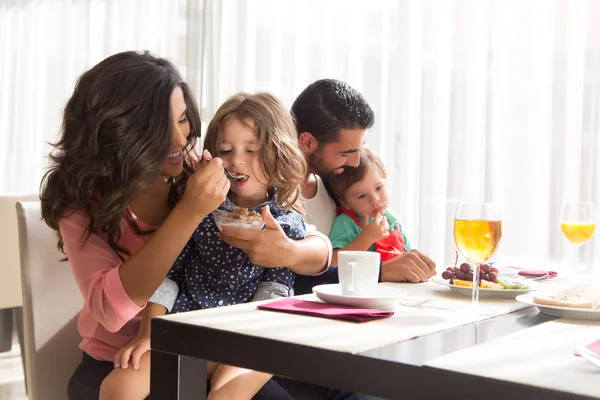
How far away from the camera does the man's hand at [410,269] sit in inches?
67.1

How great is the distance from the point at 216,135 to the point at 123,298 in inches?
23.2

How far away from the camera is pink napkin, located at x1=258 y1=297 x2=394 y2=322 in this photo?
3.78ft

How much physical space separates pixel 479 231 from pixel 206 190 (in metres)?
0.65

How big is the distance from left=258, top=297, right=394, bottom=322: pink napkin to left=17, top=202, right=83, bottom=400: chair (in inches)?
26.0

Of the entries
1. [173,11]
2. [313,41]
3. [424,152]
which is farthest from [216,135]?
[173,11]

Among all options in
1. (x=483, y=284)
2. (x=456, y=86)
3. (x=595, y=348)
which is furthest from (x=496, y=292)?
(x=456, y=86)

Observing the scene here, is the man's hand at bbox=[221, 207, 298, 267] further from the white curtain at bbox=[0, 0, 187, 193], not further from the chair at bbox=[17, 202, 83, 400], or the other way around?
the white curtain at bbox=[0, 0, 187, 193]

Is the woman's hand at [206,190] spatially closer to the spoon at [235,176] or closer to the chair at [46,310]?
the spoon at [235,176]

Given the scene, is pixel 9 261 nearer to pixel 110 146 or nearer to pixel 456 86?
pixel 110 146

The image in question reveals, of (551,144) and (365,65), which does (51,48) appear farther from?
(551,144)

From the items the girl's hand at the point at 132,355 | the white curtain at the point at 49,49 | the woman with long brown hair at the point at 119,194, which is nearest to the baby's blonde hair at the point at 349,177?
the woman with long brown hair at the point at 119,194

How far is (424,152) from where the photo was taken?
340 cm

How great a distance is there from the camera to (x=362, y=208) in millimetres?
2404

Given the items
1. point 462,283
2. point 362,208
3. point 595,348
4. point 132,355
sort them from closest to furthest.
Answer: point 595,348
point 132,355
point 462,283
point 362,208
